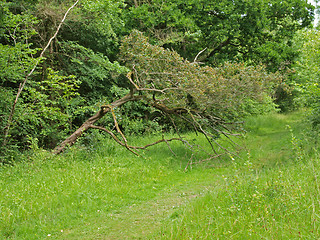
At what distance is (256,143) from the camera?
13461mm

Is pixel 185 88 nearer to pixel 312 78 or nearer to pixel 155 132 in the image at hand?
pixel 155 132

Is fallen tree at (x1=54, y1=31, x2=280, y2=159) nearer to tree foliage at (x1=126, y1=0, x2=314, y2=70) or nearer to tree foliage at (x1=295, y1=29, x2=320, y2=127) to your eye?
tree foliage at (x1=295, y1=29, x2=320, y2=127)

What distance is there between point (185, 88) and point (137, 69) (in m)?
1.95

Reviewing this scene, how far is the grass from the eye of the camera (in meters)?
4.03

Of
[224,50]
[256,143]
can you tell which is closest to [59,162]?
[256,143]

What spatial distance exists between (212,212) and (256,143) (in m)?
9.49

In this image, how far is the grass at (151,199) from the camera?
4.03m

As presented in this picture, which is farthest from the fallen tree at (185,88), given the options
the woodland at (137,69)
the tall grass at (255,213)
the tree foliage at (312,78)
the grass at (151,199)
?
the tall grass at (255,213)

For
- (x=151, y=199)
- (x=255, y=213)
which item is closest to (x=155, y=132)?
(x=151, y=199)

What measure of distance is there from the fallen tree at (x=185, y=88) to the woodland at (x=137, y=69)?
0.04 metres

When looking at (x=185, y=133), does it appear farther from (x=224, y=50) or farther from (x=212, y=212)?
(x=212, y=212)

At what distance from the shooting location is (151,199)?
6.61 meters

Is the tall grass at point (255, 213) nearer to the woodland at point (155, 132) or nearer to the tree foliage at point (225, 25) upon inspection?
the woodland at point (155, 132)

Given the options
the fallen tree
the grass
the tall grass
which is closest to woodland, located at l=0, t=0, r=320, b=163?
the fallen tree
